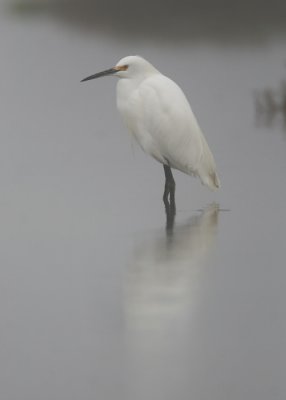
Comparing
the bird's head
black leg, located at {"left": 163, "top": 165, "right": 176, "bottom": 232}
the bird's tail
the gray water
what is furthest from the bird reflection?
the bird's head

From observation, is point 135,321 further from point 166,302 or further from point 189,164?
point 189,164

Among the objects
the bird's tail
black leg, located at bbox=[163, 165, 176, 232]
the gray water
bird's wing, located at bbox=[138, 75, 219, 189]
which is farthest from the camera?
the bird's tail

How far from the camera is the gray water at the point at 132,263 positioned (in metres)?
4.41

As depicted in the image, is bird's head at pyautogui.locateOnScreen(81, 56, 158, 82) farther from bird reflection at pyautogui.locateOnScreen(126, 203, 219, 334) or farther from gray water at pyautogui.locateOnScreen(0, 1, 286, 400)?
bird reflection at pyautogui.locateOnScreen(126, 203, 219, 334)

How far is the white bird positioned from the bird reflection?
34.2 inches

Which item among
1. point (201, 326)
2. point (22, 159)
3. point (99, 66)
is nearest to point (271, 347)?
point (201, 326)

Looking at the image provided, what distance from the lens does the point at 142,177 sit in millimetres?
9367

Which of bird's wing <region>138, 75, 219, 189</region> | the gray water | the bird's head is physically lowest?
the gray water

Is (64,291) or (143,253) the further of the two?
(143,253)

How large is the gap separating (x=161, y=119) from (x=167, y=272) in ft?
8.41

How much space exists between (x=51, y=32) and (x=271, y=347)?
17.9 metres

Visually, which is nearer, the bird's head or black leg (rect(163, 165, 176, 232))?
black leg (rect(163, 165, 176, 232))

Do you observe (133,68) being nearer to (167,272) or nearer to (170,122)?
(170,122)

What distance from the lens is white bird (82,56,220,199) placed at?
8.26m
